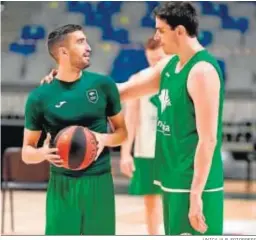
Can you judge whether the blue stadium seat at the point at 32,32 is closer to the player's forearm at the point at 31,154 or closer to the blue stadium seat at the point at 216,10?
the player's forearm at the point at 31,154

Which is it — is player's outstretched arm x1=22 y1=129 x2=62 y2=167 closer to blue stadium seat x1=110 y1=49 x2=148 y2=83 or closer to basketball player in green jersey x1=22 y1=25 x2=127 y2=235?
basketball player in green jersey x1=22 y1=25 x2=127 y2=235

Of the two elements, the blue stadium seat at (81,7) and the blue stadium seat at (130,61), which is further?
the blue stadium seat at (130,61)

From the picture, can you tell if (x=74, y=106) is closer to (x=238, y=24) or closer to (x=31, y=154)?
(x=31, y=154)

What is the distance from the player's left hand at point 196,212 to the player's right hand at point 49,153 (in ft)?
2.56

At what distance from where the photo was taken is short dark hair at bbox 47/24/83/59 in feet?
13.5

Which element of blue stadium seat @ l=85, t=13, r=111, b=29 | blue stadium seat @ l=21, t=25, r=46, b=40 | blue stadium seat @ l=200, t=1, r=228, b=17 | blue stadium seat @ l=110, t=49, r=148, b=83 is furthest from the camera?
blue stadium seat @ l=200, t=1, r=228, b=17


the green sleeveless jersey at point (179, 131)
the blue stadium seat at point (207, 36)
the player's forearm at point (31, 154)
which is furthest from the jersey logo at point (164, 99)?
the blue stadium seat at point (207, 36)

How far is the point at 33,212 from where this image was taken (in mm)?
6102

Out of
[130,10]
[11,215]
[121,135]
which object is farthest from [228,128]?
[121,135]

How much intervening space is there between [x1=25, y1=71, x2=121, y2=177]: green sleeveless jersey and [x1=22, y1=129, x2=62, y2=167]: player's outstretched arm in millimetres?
41

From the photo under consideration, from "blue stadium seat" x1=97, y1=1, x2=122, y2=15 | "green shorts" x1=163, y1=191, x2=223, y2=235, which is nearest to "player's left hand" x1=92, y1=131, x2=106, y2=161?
"green shorts" x1=163, y1=191, x2=223, y2=235

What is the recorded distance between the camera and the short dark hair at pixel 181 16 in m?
3.88

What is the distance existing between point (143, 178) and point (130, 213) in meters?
1.48

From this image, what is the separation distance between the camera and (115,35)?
830 centimetres
